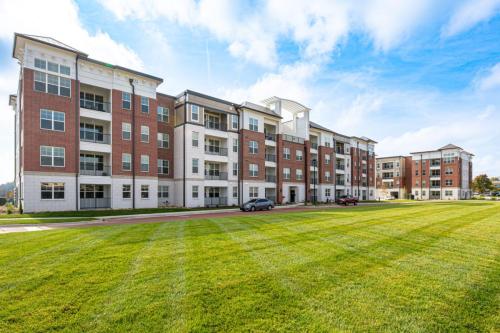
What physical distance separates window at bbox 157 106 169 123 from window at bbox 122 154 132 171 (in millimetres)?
6978

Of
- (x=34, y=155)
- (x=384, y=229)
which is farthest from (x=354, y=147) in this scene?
(x=34, y=155)

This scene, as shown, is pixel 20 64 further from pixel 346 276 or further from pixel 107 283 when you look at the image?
pixel 346 276

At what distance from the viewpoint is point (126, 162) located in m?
30.4

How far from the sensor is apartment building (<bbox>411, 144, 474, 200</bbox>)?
80688 millimetres

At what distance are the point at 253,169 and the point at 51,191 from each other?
24.9 m

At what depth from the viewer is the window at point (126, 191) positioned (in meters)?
29.9

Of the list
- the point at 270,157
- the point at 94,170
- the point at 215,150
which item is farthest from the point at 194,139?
the point at 270,157

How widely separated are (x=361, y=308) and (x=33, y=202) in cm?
2835

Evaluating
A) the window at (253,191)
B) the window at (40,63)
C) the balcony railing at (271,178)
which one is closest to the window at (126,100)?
the window at (40,63)

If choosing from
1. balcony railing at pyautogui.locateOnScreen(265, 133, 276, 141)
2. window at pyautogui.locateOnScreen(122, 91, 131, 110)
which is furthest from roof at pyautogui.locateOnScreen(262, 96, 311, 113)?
window at pyautogui.locateOnScreen(122, 91, 131, 110)

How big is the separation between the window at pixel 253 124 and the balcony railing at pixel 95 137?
763 inches

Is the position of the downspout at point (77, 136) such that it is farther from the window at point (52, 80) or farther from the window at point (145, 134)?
the window at point (145, 134)

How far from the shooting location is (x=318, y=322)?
461cm

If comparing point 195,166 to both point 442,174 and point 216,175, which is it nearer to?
point 216,175
